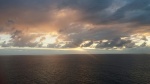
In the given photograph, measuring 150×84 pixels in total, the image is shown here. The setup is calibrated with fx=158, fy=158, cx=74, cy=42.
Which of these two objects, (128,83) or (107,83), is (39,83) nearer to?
(107,83)

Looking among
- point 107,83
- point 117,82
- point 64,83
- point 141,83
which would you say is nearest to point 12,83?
point 64,83

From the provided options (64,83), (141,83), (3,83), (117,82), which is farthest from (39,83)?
(141,83)

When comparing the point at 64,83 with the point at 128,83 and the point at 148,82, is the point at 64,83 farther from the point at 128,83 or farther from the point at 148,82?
the point at 148,82

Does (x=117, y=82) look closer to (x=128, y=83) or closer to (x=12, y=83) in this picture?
(x=128, y=83)

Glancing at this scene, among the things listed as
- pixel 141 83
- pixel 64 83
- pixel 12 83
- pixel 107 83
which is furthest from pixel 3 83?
pixel 141 83

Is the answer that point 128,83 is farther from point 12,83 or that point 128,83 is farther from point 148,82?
point 12,83

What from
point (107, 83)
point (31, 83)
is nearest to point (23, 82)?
point (31, 83)
